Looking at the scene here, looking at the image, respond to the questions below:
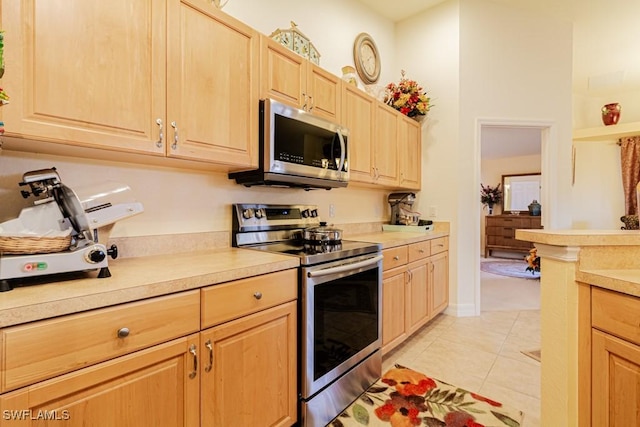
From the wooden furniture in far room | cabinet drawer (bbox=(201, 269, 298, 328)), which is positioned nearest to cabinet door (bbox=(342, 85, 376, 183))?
cabinet drawer (bbox=(201, 269, 298, 328))

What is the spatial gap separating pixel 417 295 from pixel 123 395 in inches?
85.0

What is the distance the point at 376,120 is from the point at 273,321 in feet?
6.56

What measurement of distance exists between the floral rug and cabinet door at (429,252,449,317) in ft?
3.11

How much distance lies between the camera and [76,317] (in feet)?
2.73

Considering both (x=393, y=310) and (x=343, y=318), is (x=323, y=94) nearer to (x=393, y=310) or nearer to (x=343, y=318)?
(x=343, y=318)

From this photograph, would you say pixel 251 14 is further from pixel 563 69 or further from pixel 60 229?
pixel 563 69

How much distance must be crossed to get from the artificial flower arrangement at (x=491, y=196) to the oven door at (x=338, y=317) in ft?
22.1

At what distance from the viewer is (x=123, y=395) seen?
0.92m

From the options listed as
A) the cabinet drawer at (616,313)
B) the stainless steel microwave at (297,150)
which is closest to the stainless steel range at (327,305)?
the stainless steel microwave at (297,150)

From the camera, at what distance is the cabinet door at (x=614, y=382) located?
1.01 metres

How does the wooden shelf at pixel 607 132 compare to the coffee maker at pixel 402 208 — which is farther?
the wooden shelf at pixel 607 132

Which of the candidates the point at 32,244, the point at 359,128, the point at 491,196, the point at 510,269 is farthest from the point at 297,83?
the point at 491,196

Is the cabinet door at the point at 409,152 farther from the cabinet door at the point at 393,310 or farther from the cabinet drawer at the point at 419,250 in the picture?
the cabinet door at the point at 393,310

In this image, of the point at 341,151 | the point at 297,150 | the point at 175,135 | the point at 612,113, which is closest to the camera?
the point at 175,135
